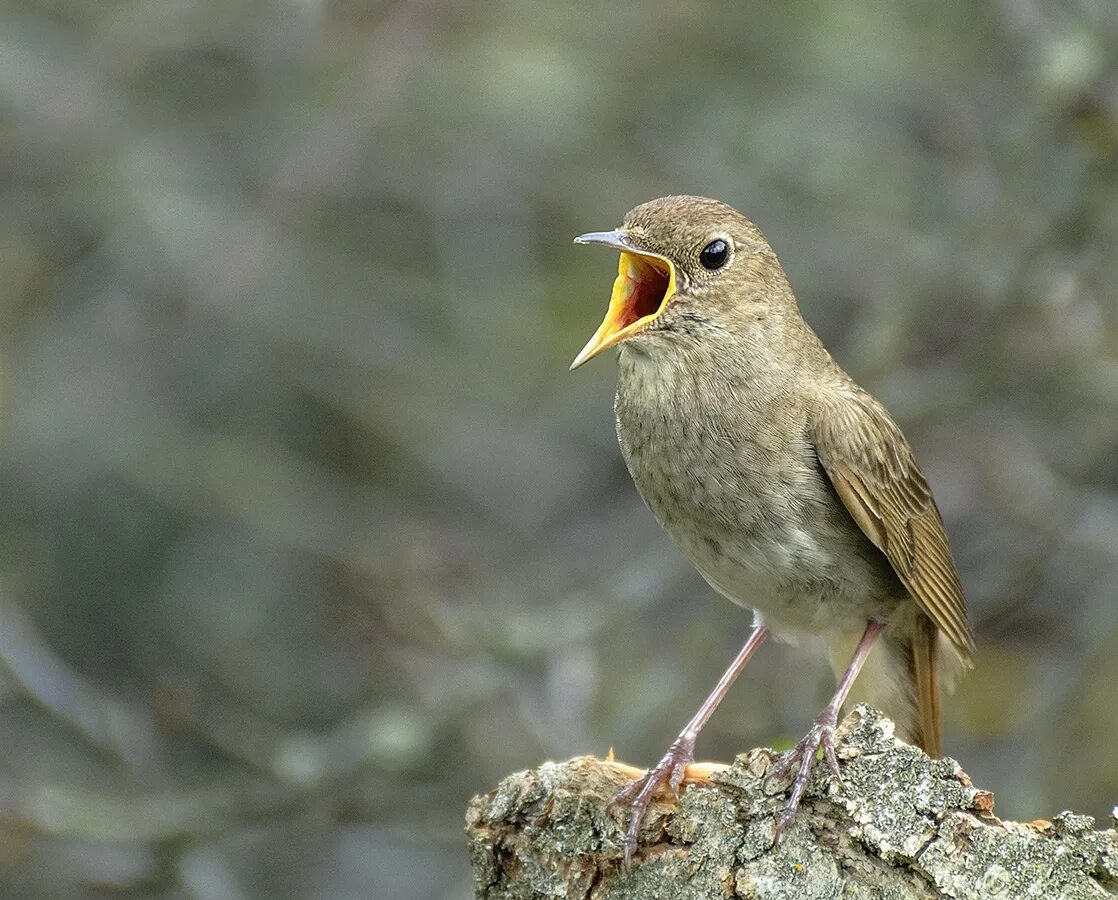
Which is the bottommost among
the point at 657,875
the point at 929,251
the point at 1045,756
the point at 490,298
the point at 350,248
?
the point at 657,875

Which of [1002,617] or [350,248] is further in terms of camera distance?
[350,248]

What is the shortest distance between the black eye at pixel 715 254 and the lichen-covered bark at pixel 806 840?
5.88 ft

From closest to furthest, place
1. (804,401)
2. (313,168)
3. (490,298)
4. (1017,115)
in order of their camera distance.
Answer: (804,401)
(1017,115)
(313,168)
(490,298)

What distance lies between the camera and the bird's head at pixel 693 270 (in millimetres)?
5098

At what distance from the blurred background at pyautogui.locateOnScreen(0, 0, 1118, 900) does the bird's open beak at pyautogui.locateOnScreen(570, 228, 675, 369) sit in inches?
67.3

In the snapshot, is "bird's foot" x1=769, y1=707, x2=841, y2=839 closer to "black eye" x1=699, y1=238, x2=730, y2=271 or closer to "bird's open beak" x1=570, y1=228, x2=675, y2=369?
"bird's open beak" x1=570, y1=228, x2=675, y2=369

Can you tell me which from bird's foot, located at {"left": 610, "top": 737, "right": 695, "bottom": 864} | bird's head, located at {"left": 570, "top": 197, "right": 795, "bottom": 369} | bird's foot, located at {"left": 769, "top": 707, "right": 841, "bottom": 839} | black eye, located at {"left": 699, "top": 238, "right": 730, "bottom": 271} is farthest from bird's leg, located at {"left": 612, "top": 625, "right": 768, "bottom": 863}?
black eye, located at {"left": 699, "top": 238, "right": 730, "bottom": 271}

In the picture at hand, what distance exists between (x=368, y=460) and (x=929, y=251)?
353cm

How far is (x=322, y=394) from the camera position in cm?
885

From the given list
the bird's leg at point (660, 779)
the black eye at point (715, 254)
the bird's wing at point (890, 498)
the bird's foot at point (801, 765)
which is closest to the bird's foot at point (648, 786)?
the bird's leg at point (660, 779)

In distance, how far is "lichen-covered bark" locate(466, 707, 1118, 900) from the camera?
3.41 m

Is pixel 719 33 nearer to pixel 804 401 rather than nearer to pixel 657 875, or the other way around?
pixel 804 401

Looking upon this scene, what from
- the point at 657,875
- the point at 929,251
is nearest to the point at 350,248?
the point at 929,251

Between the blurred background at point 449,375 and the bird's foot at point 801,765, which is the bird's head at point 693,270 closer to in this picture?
the bird's foot at point 801,765
